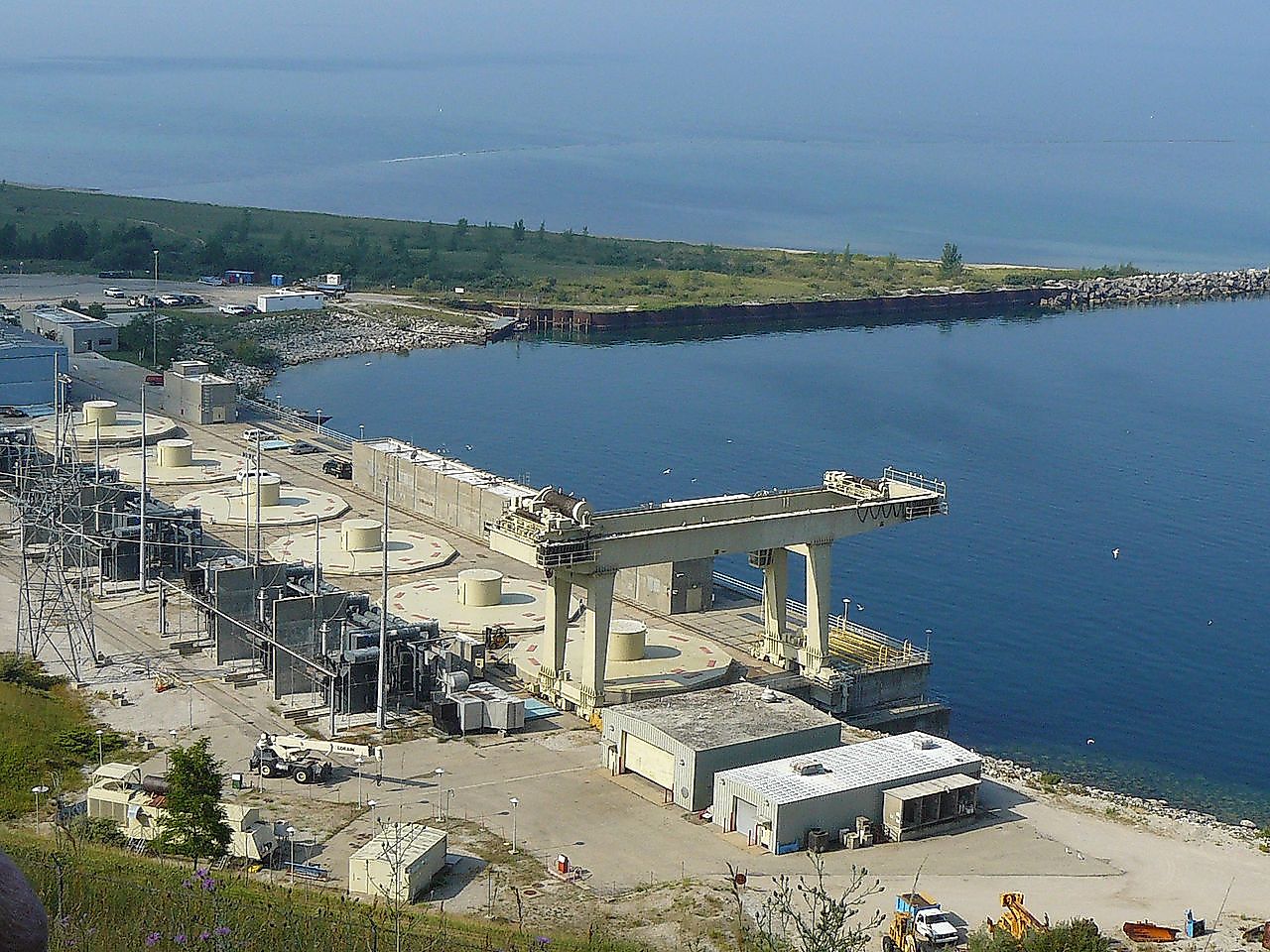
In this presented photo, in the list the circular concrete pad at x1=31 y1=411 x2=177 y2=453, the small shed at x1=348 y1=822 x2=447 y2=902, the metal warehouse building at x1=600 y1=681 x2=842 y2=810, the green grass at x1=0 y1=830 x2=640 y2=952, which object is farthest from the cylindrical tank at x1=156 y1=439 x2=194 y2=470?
the green grass at x1=0 y1=830 x2=640 y2=952

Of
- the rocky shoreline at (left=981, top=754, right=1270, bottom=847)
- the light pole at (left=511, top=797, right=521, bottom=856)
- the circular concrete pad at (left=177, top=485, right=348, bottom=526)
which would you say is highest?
the circular concrete pad at (left=177, top=485, right=348, bottom=526)

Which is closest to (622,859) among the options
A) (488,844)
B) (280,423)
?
(488,844)

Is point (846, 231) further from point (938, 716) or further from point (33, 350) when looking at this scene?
point (938, 716)

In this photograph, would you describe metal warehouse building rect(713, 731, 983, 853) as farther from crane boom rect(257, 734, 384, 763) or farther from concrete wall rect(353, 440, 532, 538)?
concrete wall rect(353, 440, 532, 538)

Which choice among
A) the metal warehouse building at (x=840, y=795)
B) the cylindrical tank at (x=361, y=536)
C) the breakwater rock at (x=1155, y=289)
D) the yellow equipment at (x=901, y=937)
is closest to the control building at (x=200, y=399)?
the cylindrical tank at (x=361, y=536)

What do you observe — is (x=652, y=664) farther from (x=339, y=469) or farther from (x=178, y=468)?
(x=178, y=468)

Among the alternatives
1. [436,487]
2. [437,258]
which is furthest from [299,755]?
[437,258]

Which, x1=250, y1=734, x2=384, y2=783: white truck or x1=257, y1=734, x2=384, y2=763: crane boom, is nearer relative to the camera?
x1=250, y1=734, x2=384, y2=783: white truck
